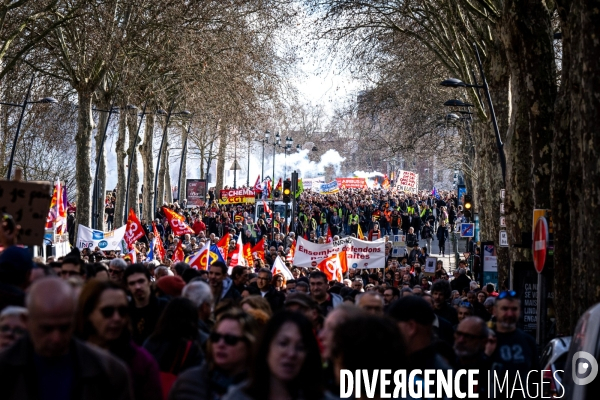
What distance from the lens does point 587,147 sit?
1180 centimetres

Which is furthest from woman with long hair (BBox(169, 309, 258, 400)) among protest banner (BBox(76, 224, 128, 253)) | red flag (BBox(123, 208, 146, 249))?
red flag (BBox(123, 208, 146, 249))

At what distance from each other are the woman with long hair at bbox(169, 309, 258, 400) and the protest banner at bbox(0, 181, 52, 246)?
361 centimetres

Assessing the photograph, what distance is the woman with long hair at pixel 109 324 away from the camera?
559 cm

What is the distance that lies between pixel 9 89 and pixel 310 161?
4008 inches

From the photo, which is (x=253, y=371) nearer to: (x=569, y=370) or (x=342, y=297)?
(x=569, y=370)

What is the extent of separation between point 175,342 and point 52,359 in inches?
77.7

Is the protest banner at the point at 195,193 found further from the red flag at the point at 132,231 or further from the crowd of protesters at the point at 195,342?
the crowd of protesters at the point at 195,342

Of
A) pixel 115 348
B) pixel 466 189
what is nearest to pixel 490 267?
pixel 115 348

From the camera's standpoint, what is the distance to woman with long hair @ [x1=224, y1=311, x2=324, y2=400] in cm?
471

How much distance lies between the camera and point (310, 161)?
441ft

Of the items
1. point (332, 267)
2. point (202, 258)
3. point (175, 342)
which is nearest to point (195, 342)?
point (175, 342)

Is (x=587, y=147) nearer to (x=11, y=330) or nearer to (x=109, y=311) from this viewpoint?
(x=109, y=311)

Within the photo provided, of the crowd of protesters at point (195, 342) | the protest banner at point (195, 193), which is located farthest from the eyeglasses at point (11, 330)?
the protest banner at point (195, 193)

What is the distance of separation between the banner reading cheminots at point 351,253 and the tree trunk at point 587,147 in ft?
36.7
